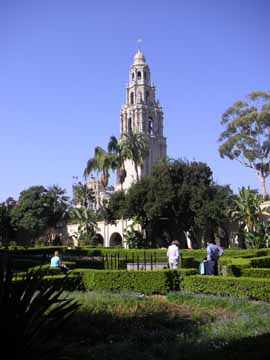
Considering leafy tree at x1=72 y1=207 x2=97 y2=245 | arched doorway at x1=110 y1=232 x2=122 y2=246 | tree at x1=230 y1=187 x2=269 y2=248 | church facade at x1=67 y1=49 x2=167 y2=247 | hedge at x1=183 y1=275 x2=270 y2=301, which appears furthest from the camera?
church facade at x1=67 y1=49 x2=167 y2=247

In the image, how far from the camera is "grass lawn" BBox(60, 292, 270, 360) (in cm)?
636

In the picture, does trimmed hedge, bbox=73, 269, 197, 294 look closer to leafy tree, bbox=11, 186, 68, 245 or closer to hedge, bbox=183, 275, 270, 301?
hedge, bbox=183, 275, 270, 301

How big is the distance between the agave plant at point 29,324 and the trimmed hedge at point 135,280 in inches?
440

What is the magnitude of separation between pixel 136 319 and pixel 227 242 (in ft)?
A: 112

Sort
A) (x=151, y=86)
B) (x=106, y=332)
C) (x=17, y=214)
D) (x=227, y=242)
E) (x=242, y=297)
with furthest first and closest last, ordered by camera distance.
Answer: (x=151, y=86) < (x=17, y=214) < (x=227, y=242) < (x=242, y=297) < (x=106, y=332)

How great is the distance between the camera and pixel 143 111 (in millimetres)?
82000

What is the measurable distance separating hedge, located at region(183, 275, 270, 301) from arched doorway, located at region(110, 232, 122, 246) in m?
41.3

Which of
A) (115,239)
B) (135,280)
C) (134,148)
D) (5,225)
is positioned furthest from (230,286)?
(5,225)

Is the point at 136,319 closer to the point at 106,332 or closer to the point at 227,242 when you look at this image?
the point at 106,332

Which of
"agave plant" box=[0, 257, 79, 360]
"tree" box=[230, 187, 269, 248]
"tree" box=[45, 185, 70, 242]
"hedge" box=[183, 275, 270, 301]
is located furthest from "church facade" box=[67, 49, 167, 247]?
"agave plant" box=[0, 257, 79, 360]

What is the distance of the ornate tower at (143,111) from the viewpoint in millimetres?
82188

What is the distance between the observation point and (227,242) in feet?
140

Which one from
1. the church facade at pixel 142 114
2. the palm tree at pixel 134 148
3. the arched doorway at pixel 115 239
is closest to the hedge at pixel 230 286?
the palm tree at pixel 134 148

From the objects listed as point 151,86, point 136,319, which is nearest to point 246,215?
point 136,319
